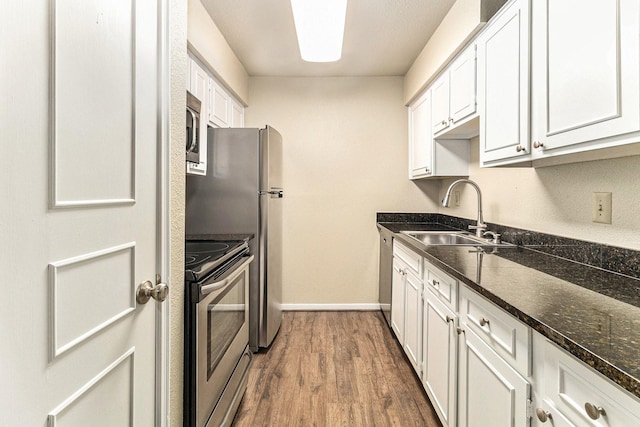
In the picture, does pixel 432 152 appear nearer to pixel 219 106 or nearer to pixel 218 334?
pixel 219 106

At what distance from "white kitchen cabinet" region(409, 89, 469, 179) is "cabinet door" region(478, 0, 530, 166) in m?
0.93

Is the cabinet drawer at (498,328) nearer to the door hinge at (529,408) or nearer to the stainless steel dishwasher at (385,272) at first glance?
the door hinge at (529,408)

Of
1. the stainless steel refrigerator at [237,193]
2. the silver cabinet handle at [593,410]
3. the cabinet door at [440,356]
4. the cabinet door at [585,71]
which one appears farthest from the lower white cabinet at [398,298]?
the silver cabinet handle at [593,410]

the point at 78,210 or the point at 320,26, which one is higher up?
the point at 320,26

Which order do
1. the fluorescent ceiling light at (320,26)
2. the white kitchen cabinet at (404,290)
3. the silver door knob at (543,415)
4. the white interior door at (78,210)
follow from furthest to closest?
the white kitchen cabinet at (404,290)
the fluorescent ceiling light at (320,26)
the silver door knob at (543,415)
the white interior door at (78,210)

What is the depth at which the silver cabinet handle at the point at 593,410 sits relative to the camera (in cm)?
72

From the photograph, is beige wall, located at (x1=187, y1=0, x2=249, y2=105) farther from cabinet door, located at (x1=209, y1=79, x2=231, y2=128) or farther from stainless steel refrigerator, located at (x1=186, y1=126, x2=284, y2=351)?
stainless steel refrigerator, located at (x1=186, y1=126, x2=284, y2=351)

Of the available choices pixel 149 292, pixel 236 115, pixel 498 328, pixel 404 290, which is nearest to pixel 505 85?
pixel 498 328

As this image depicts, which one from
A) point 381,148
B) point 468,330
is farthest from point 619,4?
point 381,148

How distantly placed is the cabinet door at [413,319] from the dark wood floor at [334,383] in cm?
19

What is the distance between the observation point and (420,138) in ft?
10.8

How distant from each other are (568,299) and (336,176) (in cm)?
284

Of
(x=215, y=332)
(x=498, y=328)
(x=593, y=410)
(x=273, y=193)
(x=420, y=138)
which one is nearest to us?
(x=593, y=410)

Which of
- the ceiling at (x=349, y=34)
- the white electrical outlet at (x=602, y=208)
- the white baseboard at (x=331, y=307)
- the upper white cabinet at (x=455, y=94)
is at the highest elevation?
the ceiling at (x=349, y=34)
